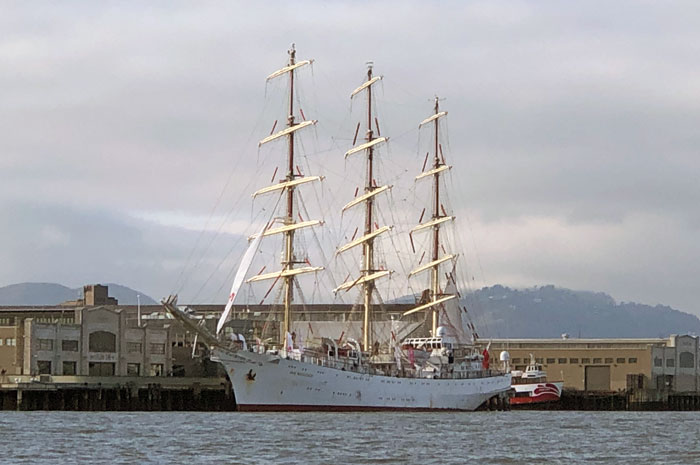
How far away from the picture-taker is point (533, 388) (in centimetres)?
14738

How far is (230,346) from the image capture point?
10519 centimetres

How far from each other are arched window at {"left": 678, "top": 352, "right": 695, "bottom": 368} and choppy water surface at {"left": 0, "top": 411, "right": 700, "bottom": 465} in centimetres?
6952

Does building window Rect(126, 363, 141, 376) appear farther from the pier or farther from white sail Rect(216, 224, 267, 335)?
white sail Rect(216, 224, 267, 335)

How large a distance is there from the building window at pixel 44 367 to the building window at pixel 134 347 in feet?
29.7

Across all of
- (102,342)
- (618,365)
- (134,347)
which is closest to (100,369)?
(102,342)

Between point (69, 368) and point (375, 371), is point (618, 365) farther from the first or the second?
point (69, 368)

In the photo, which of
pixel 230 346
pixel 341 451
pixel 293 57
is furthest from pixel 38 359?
pixel 341 451

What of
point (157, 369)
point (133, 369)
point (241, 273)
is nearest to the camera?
point (241, 273)

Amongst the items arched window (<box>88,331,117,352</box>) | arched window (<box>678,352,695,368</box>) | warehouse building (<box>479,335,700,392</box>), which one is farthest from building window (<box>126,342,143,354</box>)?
arched window (<box>678,352,695,368</box>)

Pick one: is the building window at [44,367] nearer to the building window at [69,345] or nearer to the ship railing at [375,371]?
the building window at [69,345]

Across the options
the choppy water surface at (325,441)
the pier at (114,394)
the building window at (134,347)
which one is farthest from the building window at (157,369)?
the choppy water surface at (325,441)

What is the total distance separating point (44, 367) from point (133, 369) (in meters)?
10.3

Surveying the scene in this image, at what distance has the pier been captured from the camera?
113m

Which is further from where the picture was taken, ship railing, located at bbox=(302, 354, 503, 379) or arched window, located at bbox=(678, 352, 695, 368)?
arched window, located at bbox=(678, 352, 695, 368)
